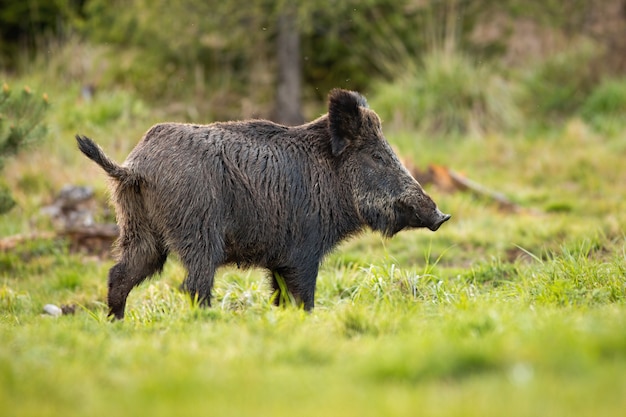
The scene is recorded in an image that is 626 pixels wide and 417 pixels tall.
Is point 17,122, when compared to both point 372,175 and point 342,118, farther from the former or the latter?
point 372,175

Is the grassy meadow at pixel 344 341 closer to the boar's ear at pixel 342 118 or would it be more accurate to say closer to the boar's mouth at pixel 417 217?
the boar's mouth at pixel 417 217

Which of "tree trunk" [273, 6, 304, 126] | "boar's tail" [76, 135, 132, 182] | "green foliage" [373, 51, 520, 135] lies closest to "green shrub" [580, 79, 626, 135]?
"green foliage" [373, 51, 520, 135]

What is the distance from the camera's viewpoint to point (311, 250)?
6.31 meters

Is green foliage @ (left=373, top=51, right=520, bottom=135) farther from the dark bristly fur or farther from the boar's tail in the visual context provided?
the boar's tail

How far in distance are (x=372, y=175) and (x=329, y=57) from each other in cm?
1077

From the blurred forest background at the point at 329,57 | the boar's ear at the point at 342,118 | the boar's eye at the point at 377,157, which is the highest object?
the boar's ear at the point at 342,118

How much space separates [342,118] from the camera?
6.65 metres

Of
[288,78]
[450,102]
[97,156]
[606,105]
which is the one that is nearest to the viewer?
[97,156]

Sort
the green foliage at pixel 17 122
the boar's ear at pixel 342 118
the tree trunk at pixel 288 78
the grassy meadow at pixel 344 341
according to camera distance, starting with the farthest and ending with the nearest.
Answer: the tree trunk at pixel 288 78
the green foliage at pixel 17 122
the boar's ear at pixel 342 118
the grassy meadow at pixel 344 341

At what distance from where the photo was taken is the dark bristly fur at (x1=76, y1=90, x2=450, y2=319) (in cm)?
590

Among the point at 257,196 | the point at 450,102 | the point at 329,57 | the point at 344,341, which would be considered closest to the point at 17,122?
the point at 257,196

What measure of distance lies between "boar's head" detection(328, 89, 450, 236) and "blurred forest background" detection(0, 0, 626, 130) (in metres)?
8.23

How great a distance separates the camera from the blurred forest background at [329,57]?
15.4 m

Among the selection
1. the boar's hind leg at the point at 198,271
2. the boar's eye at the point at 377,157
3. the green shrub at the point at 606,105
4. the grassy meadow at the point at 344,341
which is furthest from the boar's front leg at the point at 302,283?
the green shrub at the point at 606,105
